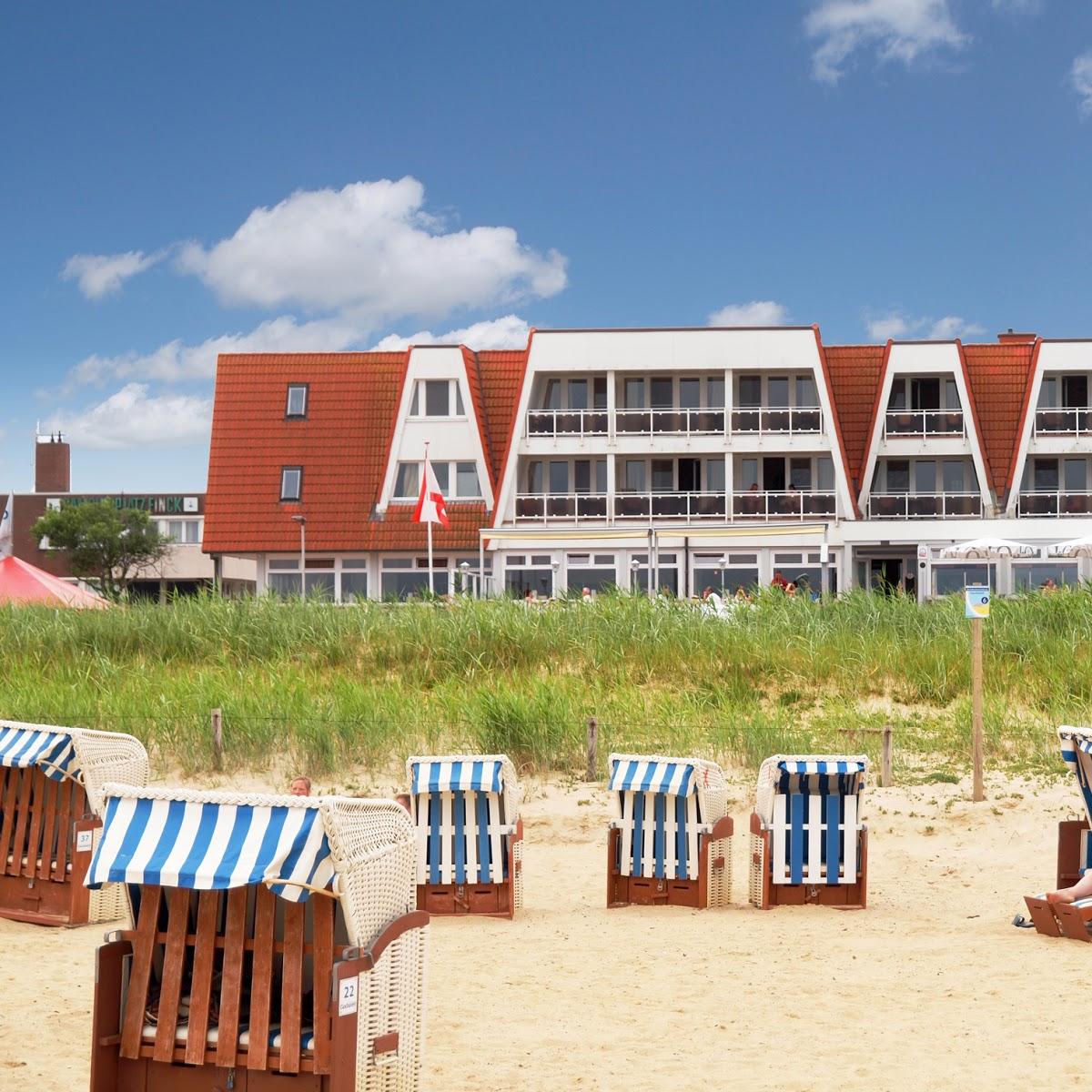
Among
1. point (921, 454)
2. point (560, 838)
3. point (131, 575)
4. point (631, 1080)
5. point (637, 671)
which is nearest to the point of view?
point (631, 1080)

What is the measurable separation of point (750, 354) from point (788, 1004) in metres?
36.8

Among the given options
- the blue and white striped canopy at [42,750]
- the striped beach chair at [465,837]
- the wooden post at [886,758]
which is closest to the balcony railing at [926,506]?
the wooden post at [886,758]

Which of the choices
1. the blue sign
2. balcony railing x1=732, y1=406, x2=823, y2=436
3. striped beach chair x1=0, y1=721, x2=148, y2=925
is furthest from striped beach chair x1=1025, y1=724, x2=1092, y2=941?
balcony railing x1=732, y1=406, x2=823, y2=436

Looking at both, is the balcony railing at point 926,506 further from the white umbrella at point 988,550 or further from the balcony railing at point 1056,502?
the white umbrella at point 988,550

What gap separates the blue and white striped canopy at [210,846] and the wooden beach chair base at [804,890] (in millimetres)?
6832

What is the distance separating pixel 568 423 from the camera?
44.1m

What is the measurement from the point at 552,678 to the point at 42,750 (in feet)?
38.3

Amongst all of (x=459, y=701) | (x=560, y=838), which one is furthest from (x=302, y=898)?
(x=459, y=701)

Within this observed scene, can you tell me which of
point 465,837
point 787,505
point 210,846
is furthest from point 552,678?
point 787,505

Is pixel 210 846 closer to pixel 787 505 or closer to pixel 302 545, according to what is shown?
pixel 302 545

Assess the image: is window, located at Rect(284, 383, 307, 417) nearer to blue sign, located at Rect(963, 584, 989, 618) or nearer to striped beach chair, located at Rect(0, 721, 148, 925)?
blue sign, located at Rect(963, 584, 989, 618)

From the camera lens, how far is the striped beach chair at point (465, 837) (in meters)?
11.0

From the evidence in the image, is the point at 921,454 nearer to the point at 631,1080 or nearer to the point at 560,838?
the point at 560,838

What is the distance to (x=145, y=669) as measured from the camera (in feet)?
74.4
